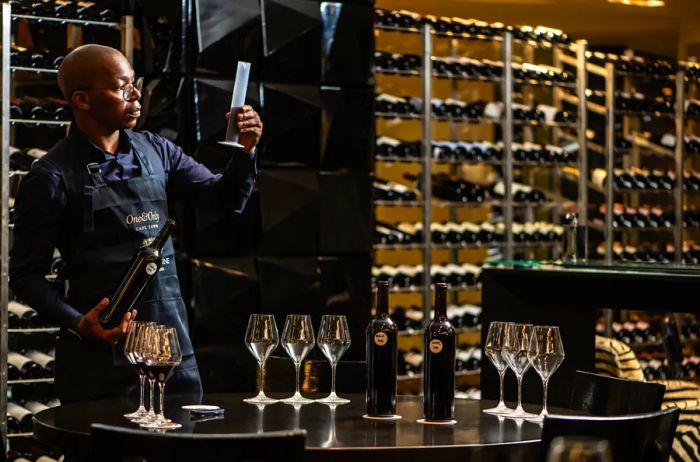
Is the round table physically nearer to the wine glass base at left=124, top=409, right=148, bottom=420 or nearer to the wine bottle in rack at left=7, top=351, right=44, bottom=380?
the wine glass base at left=124, top=409, right=148, bottom=420

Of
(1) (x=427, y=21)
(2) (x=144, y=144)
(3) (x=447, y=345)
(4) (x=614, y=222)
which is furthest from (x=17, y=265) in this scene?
(4) (x=614, y=222)

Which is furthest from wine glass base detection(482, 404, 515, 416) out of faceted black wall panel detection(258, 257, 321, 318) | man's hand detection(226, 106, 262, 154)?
faceted black wall panel detection(258, 257, 321, 318)

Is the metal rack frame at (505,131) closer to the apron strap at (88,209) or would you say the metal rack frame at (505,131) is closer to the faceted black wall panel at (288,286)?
the faceted black wall panel at (288,286)

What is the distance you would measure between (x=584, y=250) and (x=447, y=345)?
9.96 feet

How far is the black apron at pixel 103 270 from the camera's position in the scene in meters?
3.32

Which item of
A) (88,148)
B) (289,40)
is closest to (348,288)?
(289,40)

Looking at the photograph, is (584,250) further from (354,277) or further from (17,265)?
(17,265)

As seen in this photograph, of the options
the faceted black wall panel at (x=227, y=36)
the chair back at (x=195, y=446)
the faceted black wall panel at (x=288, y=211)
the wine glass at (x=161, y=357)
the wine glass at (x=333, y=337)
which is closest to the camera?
the chair back at (x=195, y=446)

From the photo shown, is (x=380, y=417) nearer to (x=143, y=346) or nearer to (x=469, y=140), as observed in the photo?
(x=143, y=346)

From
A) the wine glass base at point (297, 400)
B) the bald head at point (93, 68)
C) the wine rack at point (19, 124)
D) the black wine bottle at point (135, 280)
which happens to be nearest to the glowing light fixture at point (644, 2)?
the wine rack at point (19, 124)

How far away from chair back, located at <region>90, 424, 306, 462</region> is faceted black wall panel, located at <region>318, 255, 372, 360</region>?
4043 mm

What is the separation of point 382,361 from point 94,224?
1.08m

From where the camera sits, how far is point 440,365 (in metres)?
2.70

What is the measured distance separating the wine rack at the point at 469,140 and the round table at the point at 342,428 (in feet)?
14.8
